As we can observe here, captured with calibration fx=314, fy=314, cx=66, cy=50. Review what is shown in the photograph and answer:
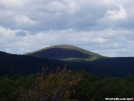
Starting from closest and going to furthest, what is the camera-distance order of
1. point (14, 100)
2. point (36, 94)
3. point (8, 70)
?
point (36, 94) < point (14, 100) < point (8, 70)

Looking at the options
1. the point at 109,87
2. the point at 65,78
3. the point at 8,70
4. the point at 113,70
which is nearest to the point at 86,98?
the point at 109,87

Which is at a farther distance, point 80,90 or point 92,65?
point 92,65

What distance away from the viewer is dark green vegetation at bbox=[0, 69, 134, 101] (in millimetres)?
22438

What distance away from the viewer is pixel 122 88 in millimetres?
45219

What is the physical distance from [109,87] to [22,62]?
395ft

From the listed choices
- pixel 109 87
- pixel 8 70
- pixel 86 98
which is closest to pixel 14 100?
pixel 86 98

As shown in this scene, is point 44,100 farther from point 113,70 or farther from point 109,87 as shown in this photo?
point 113,70

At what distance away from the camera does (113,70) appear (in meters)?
193

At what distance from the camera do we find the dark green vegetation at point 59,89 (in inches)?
883

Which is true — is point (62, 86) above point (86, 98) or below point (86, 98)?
above

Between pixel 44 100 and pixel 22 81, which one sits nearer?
pixel 44 100

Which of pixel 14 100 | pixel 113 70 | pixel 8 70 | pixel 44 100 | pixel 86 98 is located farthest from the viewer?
pixel 113 70

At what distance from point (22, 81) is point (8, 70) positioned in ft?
244

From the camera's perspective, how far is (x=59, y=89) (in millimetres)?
21594
